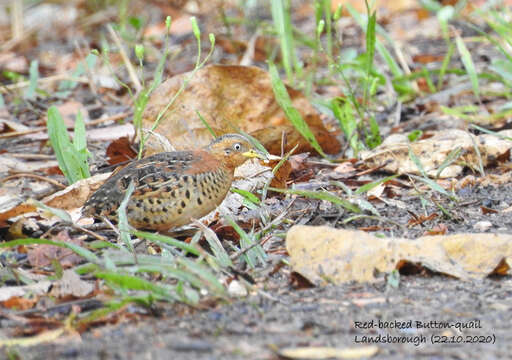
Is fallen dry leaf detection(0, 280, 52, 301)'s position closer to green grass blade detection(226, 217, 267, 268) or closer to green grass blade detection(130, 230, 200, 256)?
green grass blade detection(130, 230, 200, 256)

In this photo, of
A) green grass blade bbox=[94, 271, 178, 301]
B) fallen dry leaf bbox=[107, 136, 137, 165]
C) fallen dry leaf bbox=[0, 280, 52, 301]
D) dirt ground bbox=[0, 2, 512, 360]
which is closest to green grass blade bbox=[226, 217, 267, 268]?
dirt ground bbox=[0, 2, 512, 360]

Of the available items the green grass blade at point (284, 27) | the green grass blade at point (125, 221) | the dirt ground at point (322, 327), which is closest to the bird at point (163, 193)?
the green grass blade at point (125, 221)

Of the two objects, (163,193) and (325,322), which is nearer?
(325,322)

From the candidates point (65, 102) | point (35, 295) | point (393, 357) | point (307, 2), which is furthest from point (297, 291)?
point (307, 2)

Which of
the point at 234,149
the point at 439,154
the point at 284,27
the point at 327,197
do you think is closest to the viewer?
the point at 327,197

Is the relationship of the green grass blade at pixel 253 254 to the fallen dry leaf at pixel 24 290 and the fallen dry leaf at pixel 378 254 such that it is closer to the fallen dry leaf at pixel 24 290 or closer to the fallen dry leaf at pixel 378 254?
the fallen dry leaf at pixel 378 254

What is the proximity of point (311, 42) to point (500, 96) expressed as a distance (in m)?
1.57

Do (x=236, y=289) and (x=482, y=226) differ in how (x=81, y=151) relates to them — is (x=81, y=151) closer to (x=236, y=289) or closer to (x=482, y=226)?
(x=236, y=289)

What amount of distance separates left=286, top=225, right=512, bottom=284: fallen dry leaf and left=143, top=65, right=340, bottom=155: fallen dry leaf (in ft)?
6.13

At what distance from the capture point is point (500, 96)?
6.35 metres

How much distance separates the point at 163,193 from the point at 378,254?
46.5 inches

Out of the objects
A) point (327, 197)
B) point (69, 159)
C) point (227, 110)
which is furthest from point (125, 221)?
point (227, 110)

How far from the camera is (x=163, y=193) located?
3.82m

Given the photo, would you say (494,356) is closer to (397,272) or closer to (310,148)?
(397,272)
